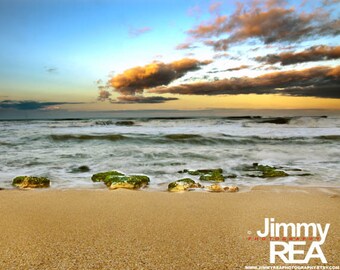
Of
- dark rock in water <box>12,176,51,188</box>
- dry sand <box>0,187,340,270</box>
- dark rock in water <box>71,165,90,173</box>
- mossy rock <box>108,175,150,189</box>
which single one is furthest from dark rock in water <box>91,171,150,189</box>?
dark rock in water <box>71,165,90,173</box>

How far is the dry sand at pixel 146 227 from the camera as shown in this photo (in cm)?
194

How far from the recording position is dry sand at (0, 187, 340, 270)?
76.4 inches

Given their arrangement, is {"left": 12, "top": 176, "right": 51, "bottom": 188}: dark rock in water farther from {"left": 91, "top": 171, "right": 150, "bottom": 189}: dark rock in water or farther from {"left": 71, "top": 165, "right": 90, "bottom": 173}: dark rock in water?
{"left": 71, "top": 165, "right": 90, "bottom": 173}: dark rock in water

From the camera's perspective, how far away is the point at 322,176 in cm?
566

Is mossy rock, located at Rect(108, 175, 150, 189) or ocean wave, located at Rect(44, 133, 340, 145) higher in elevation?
mossy rock, located at Rect(108, 175, 150, 189)

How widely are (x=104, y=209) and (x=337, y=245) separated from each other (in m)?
2.02

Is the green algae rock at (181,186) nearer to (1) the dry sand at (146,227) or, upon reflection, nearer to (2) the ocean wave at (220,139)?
(1) the dry sand at (146,227)

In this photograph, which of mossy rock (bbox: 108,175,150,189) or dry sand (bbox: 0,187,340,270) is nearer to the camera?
dry sand (bbox: 0,187,340,270)

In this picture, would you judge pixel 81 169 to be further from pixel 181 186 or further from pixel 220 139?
pixel 220 139

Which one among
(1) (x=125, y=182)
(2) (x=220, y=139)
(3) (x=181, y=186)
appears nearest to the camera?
(3) (x=181, y=186)

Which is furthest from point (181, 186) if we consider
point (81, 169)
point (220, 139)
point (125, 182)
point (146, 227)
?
point (220, 139)

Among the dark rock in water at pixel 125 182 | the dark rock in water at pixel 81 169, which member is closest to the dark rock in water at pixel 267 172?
the dark rock in water at pixel 125 182

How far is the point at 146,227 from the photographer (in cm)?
254

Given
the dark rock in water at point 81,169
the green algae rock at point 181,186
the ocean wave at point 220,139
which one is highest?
the green algae rock at point 181,186
